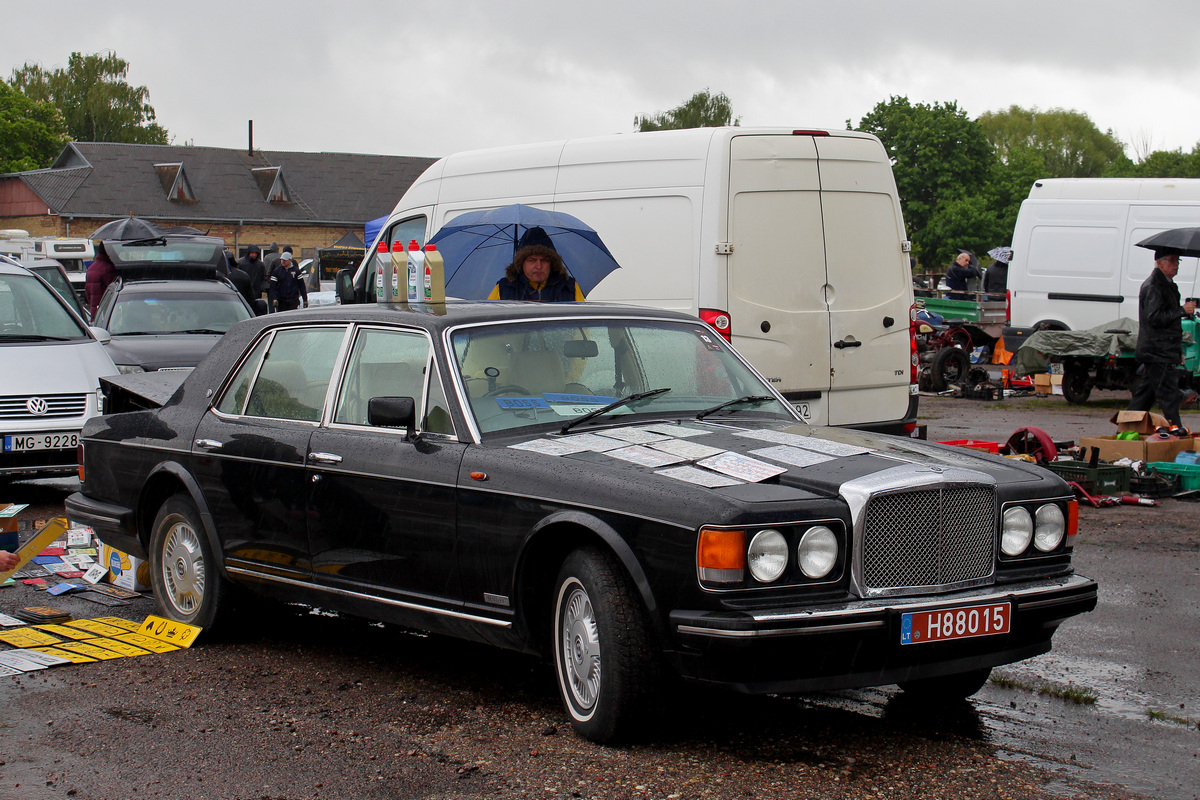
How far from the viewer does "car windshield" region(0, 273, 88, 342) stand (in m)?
10.9

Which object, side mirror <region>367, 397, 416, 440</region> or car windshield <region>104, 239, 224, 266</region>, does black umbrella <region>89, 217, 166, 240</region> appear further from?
side mirror <region>367, 397, 416, 440</region>

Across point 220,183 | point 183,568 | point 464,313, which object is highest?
point 220,183

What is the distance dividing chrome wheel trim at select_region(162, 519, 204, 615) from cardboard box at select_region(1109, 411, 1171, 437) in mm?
8322

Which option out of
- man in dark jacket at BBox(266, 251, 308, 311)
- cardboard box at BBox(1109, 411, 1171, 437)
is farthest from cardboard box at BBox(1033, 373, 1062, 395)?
man in dark jacket at BBox(266, 251, 308, 311)

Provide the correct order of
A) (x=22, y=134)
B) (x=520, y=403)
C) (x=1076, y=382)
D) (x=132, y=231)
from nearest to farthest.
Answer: (x=520, y=403)
(x=1076, y=382)
(x=132, y=231)
(x=22, y=134)

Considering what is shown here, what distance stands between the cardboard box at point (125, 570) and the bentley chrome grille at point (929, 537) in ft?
14.4

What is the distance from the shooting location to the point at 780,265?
9555 millimetres

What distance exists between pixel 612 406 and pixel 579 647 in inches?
44.5

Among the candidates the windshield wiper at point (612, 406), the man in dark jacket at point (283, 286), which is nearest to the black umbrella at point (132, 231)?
the man in dark jacket at point (283, 286)

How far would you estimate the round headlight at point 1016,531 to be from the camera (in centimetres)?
470

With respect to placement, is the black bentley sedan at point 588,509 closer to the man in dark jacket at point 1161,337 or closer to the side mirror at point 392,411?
the side mirror at point 392,411

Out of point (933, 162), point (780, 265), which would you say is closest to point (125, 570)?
point (780, 265)

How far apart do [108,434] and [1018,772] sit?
474cm

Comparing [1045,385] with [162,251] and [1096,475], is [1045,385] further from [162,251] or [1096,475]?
[162,251]
